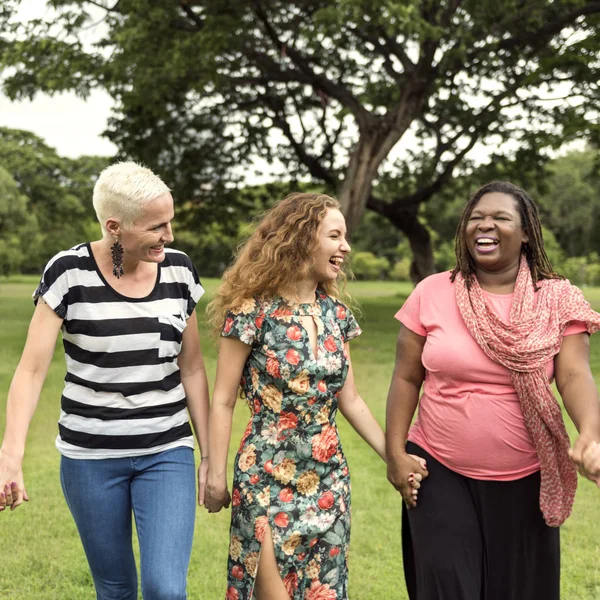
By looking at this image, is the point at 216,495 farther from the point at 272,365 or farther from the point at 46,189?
the point at 46,189

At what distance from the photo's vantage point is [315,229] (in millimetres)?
3316

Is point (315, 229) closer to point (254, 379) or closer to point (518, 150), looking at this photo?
point (254, 379)

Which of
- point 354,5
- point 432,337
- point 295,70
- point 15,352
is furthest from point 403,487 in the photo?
point 295,70

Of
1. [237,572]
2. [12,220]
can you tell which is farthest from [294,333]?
[12,220]

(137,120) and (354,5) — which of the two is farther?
(137,120)

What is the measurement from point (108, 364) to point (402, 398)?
1.15 meters

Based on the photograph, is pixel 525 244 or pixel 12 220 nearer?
pixel 525 244

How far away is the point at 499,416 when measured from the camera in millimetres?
3025

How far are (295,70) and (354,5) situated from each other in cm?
619

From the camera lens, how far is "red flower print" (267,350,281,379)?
315cm

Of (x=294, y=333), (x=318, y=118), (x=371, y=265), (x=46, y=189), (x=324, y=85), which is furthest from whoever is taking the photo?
(x=371, y=265)

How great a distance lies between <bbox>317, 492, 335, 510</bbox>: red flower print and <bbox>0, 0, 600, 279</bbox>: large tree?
35.5 ft

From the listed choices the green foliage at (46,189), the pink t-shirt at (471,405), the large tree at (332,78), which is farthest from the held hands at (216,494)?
the green foliage at (46,189)

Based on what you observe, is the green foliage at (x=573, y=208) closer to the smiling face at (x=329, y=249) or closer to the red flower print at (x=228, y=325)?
the smiling face at (x=329, y=249)
